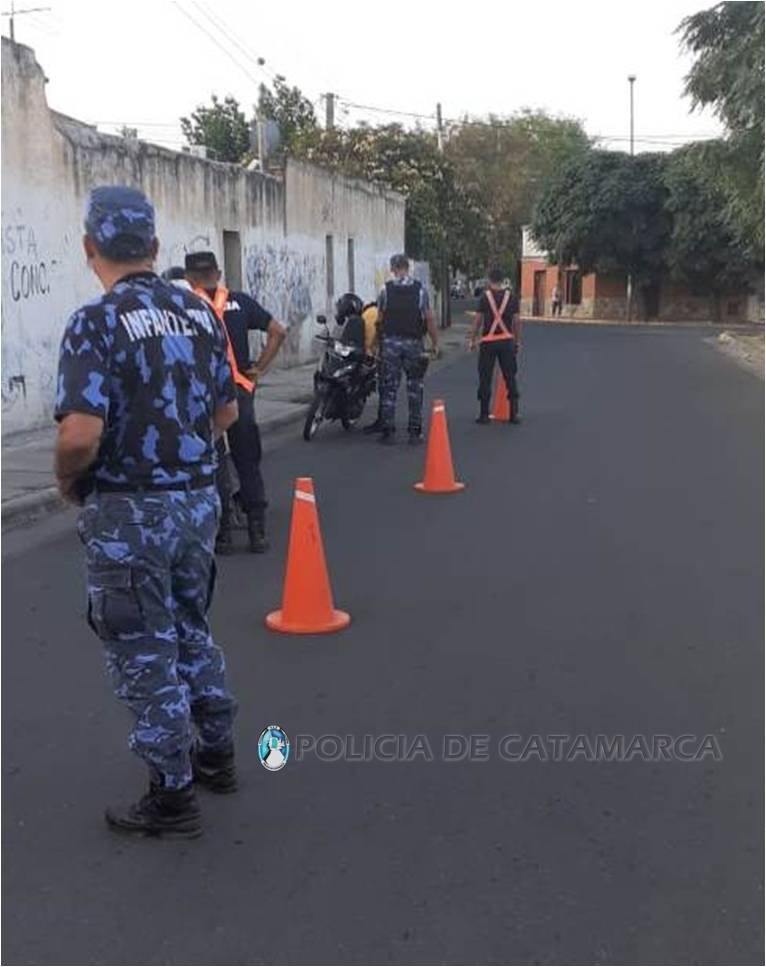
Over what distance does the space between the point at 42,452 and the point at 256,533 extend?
420 centimetres

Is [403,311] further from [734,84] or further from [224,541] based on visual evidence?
[734,84]

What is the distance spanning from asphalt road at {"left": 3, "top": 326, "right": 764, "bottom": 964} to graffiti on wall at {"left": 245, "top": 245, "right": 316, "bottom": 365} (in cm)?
1152

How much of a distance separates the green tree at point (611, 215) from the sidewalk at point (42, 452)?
30849 millimetres

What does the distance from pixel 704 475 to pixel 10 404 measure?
22.0 feet

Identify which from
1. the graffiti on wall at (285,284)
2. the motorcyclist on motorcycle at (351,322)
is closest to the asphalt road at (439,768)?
the motorcyclist on motorcycle at (351,322)

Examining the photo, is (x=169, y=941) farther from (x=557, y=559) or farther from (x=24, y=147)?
(x=24, y=147)

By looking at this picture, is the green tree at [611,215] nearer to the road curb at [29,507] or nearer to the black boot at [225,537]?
the road curb at [29,507]

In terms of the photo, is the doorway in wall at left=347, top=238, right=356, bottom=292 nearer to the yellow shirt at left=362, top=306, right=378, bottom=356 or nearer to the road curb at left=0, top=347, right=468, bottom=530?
the yellow shirt at left=362, top=306, right=378, bottom=356

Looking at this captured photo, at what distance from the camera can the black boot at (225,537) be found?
23.8ft

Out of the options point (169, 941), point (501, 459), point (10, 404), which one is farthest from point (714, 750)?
point (10, 404)

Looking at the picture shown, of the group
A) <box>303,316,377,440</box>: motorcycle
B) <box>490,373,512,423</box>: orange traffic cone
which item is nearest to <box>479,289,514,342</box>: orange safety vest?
<box>490,373,512,423</box>: orange traffic cone

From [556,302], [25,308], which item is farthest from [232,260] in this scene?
[556,302]

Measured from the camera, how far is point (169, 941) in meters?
2.98

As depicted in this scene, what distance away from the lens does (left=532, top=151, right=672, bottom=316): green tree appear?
4678 centimetres
